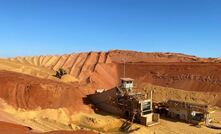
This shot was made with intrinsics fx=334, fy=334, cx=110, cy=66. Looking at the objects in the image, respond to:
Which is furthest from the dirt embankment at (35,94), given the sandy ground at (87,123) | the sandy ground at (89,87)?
the sandy ground at (87,123)

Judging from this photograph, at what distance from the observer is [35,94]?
3762 cm

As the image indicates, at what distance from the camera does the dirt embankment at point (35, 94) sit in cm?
3703

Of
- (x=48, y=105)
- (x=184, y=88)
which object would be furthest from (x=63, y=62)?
(x=48, y=105)

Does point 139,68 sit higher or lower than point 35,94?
higher

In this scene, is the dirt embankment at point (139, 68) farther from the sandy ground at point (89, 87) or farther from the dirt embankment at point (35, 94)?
the dirt embankment at point (35, 94)

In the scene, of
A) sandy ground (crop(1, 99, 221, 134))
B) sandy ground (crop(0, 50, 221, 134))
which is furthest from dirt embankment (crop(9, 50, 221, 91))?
sandy ground (crop(1, 99, 221, 134))

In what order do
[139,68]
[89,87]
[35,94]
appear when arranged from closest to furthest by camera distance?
[35,94] → [89,87] → [139,68]

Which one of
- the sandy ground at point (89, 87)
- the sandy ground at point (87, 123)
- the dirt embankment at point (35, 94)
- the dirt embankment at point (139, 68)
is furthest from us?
the dirt embankment at point (139, 68)

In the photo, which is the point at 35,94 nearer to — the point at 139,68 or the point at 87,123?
the point at 87,123

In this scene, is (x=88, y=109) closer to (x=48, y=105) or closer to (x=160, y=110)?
(x=48, y=105)

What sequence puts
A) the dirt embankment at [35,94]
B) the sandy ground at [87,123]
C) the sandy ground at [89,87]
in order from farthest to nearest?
the dirt embankment at [35,94] → the sandy ground at [89,87] → the sandy ground at [87,123]

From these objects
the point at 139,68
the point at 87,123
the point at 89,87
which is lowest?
Result: the point at 87,123

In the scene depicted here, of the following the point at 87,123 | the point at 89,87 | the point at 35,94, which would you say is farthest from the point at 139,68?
the point at 35,94

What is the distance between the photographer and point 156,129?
34.8 meters
